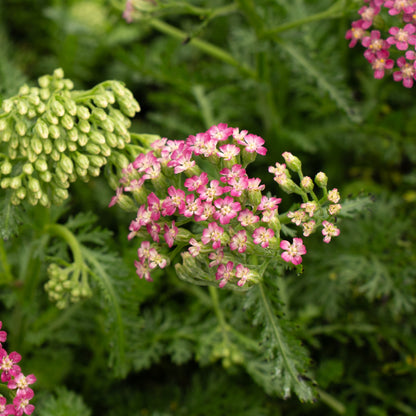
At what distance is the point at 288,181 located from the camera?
217cm

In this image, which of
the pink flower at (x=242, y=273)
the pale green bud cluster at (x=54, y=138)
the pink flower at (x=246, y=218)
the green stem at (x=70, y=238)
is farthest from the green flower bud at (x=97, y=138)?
the pink flower at (x=242, y=273)

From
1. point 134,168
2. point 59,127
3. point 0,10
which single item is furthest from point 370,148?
point 0,10

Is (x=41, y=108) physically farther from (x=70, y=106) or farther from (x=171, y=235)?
(x=171, y=235)

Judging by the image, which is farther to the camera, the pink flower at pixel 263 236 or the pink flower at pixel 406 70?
the pink flower at pixel 406 70

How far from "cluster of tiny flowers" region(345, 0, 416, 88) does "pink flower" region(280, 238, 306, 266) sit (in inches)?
42.0

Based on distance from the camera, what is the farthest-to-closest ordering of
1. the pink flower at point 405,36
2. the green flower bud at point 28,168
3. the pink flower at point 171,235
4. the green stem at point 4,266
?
the green stem at point 4,266 → the pink flower at point 405,36 → the green flower bud at point 28,168 → the pink flower at point 171,235

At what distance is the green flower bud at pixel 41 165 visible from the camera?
2.24 metres

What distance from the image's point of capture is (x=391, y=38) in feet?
8.29

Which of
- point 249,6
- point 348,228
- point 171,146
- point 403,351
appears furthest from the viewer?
point 348,228

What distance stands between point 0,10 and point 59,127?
3.35 metres

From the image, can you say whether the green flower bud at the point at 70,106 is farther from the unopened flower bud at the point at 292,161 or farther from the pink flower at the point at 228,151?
the unopened flower bud at the point at 292,161

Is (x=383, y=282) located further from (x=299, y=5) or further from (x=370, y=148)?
(x=299, y=5)

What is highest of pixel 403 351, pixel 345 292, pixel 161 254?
pixel 161 254

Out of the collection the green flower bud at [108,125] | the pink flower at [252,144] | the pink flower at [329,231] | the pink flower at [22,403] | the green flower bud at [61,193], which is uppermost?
the green flower bud at [108,125]
